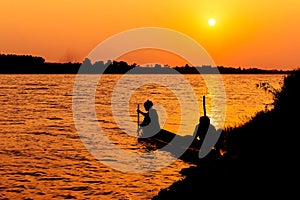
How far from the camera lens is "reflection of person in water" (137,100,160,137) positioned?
118 feet

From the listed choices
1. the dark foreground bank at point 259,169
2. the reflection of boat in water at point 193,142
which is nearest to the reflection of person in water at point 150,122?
the reflection of boat in water at point 193,142

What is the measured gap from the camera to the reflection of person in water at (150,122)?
36.1 metres

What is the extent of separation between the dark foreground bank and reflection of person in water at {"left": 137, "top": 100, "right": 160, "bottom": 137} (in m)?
14.0

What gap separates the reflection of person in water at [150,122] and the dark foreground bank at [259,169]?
45.8ft

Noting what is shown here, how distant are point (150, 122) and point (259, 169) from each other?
855 inches

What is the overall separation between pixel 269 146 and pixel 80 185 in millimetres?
10468

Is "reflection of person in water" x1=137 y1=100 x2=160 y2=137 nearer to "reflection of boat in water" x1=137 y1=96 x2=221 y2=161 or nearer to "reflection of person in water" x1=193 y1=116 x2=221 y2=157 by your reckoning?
"reflection of boat in water" x1=137 y1=96 x2=221 y2=161

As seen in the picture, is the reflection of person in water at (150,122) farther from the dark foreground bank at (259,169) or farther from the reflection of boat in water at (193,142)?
the dark foreground bank at (259,169)

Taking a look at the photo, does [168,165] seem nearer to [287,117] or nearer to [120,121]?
[287,117]

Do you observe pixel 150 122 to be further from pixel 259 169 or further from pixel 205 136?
pixel 259 169

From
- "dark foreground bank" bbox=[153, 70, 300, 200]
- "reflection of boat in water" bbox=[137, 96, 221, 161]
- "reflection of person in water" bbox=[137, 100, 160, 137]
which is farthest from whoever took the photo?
"reflection of person in water" bbox=[137, 100, 160, 137]

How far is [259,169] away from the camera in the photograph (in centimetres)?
1561

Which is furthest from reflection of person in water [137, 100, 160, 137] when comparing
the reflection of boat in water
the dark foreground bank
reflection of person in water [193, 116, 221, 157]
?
the dark foreground bank

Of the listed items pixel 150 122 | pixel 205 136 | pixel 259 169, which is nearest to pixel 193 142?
pixel 205 136
